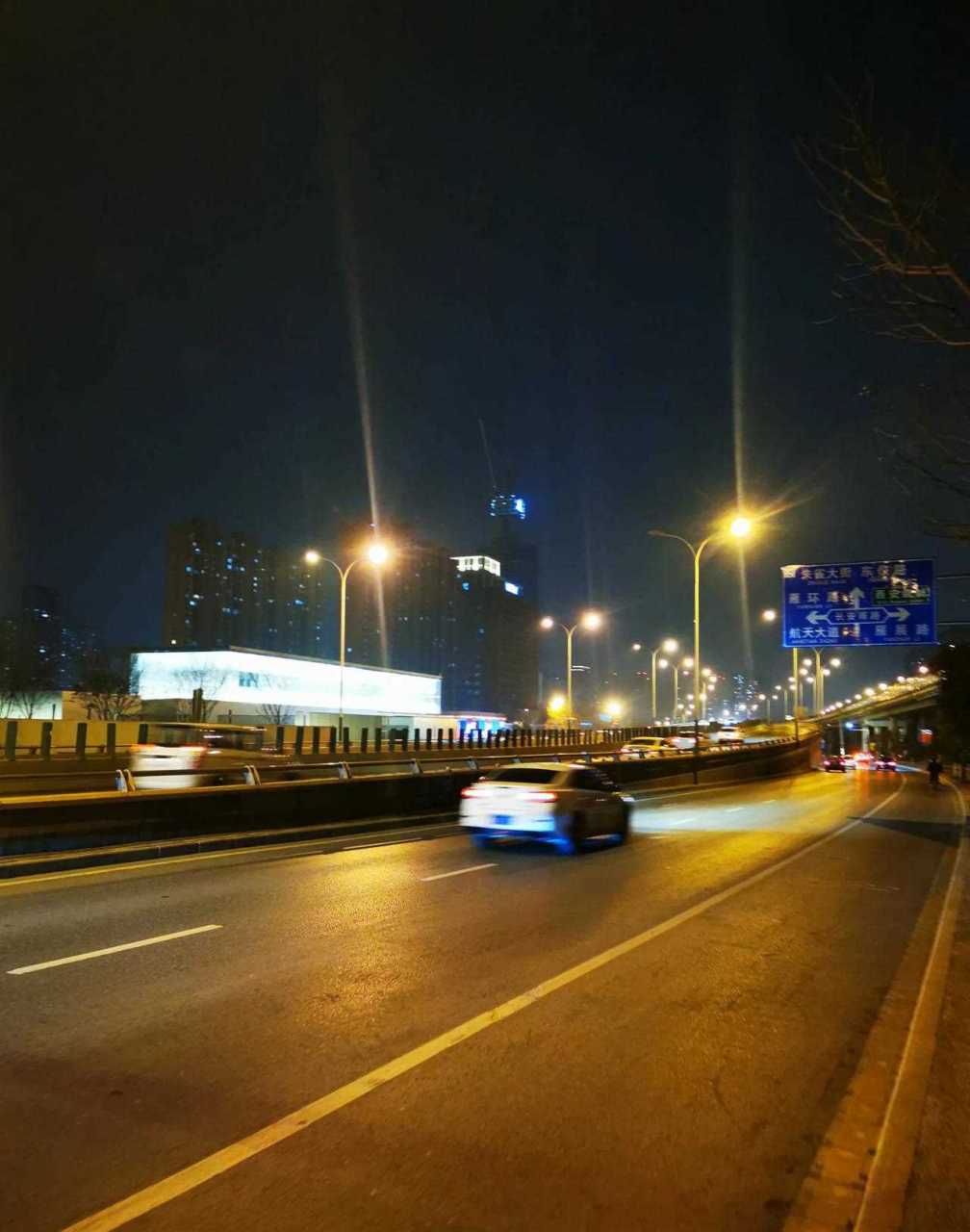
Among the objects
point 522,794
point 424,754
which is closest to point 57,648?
point 424,754

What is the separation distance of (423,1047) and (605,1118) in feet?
4.84

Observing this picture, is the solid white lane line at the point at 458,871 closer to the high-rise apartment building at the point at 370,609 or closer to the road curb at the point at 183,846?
the road curb at the point at 183,846

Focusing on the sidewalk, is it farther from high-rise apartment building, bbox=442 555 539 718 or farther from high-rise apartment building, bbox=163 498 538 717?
high-rise apartment building, bbox=442 555 539 718

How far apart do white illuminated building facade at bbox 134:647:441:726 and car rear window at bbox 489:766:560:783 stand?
49446 millimetres

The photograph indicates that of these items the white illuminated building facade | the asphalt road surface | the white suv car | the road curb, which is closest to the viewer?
the asphalt road surface

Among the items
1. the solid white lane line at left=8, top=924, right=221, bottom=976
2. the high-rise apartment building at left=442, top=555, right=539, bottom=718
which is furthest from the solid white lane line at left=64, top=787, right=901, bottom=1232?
the high-rise apartment building at left=442, top=555, right=539, bottom=718

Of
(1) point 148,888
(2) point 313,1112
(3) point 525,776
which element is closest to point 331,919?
(1) point 148,888

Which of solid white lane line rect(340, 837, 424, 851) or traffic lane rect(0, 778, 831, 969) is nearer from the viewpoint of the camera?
traffic lane rect(0, 778, 831, 969)

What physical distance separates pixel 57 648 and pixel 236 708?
1474 inches

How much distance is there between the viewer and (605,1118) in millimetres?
5121

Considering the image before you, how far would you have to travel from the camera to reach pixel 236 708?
71.6 metres

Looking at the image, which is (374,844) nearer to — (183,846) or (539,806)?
(539,806)

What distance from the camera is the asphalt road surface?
13.8 feet

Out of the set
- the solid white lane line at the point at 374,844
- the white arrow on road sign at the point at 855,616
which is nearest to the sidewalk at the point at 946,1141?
the solid white lane line at the point at 374,844
